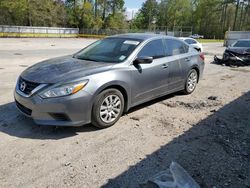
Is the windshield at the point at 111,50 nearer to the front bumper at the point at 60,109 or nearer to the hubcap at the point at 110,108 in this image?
the hubcap at the point at 110,108

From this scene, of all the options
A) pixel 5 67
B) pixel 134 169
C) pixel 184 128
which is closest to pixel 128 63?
pixel 184 128

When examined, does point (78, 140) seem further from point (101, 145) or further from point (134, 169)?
point (134, 169)

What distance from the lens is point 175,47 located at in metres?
6.33

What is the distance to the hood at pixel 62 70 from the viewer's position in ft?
13.9

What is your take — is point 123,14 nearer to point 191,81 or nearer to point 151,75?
point 191,81

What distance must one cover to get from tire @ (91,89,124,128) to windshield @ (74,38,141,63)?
69 cm

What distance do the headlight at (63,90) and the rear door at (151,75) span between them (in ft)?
3.99

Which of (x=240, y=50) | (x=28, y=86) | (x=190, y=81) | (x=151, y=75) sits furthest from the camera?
(x=240, y=50)

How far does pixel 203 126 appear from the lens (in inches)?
193

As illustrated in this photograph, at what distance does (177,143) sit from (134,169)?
3.43 ft

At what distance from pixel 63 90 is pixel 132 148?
4.47 ft

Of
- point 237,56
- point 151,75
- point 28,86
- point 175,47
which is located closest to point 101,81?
point 28,86

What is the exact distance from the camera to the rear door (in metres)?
5.08

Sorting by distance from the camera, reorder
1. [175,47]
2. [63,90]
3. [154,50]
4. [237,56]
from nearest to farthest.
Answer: [63,90] → [154,50] → [175,47] → [237,56]
